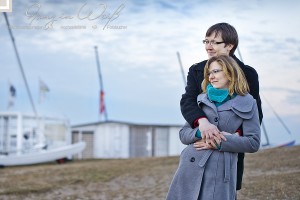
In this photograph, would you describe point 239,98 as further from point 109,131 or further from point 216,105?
point 109,131

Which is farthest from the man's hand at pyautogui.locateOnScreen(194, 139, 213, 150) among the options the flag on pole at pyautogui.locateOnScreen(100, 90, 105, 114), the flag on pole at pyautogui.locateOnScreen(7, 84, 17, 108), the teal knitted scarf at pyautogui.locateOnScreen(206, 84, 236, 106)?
the flag on pole at pyautogui.locateOnScreen(100, 90, 105, 114)

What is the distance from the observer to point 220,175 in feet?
10.0

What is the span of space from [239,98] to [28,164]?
2202cm

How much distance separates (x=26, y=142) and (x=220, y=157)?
22569 mm

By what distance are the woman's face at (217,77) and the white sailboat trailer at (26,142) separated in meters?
20.7

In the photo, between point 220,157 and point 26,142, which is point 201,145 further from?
point 26,142

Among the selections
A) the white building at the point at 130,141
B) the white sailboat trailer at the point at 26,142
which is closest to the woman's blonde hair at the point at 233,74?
the white sailboat trailer at the point at 26,142

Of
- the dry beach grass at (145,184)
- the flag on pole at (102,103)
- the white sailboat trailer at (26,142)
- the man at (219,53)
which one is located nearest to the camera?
the man at (219,53)

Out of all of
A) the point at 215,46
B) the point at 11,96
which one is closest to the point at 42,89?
the point at 11,96

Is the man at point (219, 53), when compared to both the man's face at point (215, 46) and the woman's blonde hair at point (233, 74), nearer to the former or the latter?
the man's face at point (215, 46)

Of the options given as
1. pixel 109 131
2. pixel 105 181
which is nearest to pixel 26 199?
pixel 105 181

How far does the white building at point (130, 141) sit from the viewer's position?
28.9 metres

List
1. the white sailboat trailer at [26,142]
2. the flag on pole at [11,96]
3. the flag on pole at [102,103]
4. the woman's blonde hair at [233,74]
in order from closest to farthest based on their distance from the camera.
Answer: the woman's blonde hair at [233,74] < the white sailboat trailer at [26,142] < the flag on pole at [11,96] < the flag on pole at [102,103]

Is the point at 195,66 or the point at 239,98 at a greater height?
the point at 195,66
